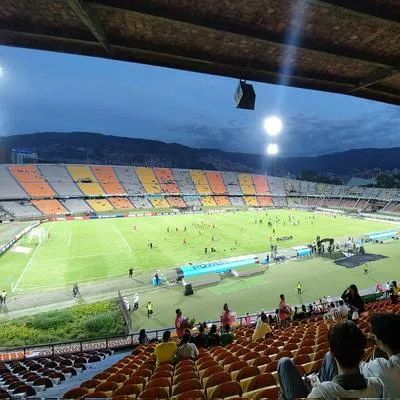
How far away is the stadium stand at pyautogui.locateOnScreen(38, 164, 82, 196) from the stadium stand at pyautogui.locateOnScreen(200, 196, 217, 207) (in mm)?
29486

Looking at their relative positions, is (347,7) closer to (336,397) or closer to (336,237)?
(336,397)

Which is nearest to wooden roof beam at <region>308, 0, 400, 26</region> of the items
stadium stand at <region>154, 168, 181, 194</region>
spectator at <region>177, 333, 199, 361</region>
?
spectator at <region>177, 333, 199, 361</region>

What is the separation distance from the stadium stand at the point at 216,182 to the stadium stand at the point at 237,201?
3983 millimetres

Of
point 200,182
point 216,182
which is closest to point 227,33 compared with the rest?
point 200,182

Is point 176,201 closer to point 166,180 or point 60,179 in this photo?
point 166,180

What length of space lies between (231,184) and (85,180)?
41861 millimetres

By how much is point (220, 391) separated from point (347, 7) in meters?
5.04

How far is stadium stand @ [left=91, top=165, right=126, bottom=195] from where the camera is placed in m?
80.9

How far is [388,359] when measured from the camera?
2.78 metres

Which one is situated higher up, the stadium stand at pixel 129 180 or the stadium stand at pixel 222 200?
the stadium stand at pixel 129 180

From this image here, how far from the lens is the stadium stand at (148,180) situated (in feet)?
282

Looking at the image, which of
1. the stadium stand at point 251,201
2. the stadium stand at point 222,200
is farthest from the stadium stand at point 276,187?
the stadium stand at point 222,200

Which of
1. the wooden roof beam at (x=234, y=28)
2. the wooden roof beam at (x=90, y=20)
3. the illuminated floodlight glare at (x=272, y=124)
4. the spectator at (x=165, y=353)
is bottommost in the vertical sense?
the spectator at (x=165, y=353)

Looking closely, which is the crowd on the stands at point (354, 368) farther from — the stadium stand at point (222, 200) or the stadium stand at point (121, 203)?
the stadium stand at point (222, 200)
